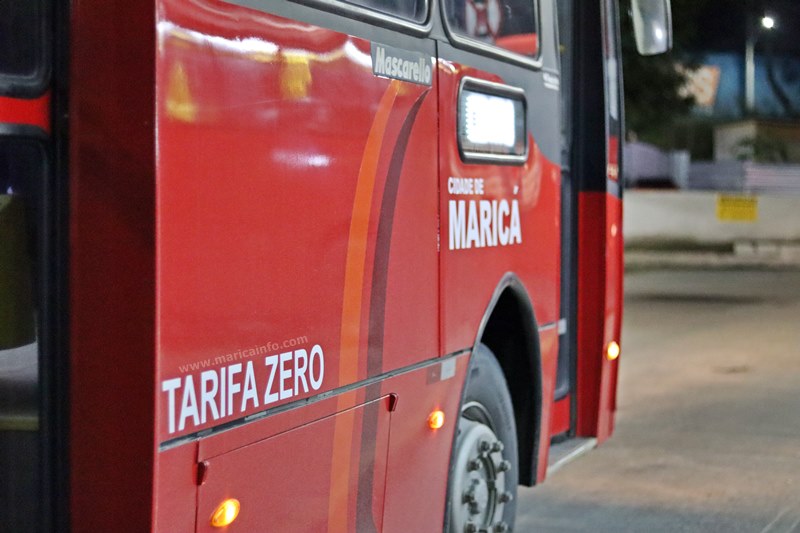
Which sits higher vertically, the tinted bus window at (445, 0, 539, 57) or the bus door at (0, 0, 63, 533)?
the tinted bus window at (445, 0, 539, 57)

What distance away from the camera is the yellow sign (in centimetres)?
2544

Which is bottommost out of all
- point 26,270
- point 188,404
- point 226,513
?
point 226,513

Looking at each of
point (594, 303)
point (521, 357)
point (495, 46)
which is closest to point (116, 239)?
point (495, 46)

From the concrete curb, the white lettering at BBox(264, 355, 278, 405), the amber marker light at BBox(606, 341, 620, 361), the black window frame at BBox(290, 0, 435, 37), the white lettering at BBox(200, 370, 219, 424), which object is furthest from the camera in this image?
the concrete curb

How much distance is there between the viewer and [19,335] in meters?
2.63

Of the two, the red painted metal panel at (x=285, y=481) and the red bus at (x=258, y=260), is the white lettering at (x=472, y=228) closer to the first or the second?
the red bus at (x=258, y=260)

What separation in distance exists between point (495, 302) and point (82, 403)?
2281 millimetres

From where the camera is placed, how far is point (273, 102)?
3.08 meters

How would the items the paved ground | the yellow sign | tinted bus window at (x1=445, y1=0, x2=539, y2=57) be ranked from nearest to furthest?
tinted bus window at (x1=445, y1=0, x2=539, y2=57), the paved ground, the yellow sign

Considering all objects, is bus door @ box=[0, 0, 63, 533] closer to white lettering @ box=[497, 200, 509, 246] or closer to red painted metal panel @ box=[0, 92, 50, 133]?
red painted metal panel @ box=[0, 92, 50, 133]

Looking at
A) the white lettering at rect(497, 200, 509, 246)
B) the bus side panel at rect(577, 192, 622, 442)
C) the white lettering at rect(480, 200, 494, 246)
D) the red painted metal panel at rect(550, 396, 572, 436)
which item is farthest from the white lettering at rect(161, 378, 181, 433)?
the bus side panel at rect(577, 192, 622, 442)

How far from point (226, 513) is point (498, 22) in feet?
8.11

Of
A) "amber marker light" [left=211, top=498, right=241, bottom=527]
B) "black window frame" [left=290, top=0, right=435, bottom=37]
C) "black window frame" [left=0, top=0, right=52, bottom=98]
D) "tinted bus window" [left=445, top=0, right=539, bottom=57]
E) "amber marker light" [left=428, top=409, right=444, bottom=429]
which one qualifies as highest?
"tinted bus window" [left=445, top=0, right=539, bottom=57]

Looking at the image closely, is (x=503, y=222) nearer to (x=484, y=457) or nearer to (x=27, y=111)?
(x=484, y=457)
